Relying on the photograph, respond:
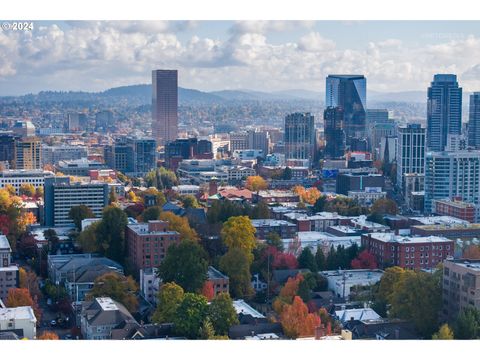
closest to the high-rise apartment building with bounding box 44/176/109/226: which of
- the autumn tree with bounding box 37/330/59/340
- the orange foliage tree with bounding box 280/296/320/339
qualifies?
the autumn tree with bounding box 37/330/59/340

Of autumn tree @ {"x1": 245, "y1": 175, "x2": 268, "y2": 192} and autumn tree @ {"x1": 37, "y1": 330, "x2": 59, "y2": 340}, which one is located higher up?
autumn tree @ {"x1": 245, "y1": 175, "x2": 268, "y2": 192}

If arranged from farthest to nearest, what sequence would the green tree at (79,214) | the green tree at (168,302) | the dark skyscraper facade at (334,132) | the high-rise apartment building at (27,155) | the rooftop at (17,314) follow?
the dark skyscraper facade at (334,132) → the high-rise apartment building at (27,155) → the green tree at (79,214) → the green tree at (168,302) → the rooftop at (17,314)

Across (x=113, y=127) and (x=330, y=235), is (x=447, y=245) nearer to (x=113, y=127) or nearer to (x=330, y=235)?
(x=330, y=235)

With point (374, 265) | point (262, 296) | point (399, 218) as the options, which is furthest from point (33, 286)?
point (399, 218)

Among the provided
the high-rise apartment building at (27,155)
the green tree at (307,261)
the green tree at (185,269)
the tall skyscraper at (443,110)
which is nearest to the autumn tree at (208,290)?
the green tree at (185,269)

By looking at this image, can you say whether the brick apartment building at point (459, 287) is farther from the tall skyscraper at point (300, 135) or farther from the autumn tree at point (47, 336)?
the tall skyscraper at point (300, 135)

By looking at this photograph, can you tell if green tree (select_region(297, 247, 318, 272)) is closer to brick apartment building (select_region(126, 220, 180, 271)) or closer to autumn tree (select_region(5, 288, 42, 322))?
brick apartment building (select_region(126, 220, 180, 271))
